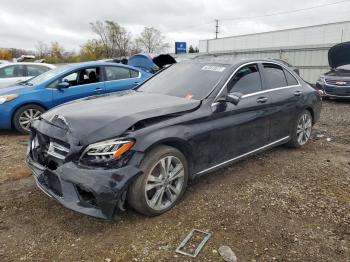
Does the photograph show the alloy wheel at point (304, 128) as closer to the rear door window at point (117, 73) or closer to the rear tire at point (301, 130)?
the rear tire at point (301, 130)

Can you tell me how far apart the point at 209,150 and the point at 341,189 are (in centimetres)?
181

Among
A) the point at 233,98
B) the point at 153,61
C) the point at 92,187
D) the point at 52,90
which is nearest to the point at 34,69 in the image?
the point at 52,90

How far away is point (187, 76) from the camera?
423 centimetres

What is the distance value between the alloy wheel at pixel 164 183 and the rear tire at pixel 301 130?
8.68ft

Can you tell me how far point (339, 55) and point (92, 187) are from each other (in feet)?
42.4

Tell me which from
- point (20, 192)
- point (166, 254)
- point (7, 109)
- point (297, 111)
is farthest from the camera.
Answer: point (7, 109)

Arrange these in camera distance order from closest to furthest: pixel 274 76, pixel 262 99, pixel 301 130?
pixel 262 99
pixel 274 76
pixel 301 130

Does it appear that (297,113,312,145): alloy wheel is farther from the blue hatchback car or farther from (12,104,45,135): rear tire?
(12,104,45,135): rear tire

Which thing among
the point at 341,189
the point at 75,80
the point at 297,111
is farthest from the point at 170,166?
the point at 75,80

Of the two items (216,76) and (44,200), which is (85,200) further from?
(216,76)

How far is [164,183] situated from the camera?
10.6 feet

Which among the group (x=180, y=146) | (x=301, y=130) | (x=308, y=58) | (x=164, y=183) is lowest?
(x=164, y=183)

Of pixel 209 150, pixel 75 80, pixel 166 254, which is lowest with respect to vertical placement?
pixel 166 254

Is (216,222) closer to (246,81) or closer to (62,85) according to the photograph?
(246,81)
